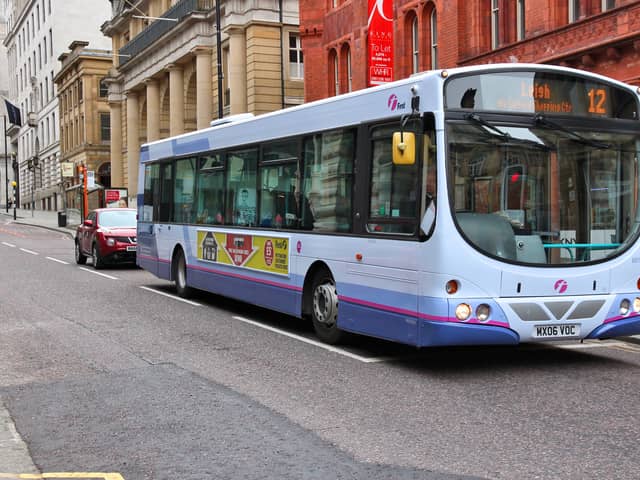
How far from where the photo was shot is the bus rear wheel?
33.7ft

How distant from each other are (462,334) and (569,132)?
232cm

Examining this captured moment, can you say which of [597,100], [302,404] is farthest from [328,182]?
[302,404]

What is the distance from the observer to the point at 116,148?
7062 cm

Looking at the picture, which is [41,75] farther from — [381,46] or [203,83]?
[381,46]

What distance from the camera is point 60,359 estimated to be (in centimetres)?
970

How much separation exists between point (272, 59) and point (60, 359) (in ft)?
119

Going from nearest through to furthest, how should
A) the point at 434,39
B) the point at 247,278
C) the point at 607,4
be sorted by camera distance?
the point at 247,278 → the point at 607,4 → the point at 434,39

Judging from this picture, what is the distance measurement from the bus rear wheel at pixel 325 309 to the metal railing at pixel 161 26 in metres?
32.5

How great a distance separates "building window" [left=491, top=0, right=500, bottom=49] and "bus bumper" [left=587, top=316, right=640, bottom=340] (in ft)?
55.5

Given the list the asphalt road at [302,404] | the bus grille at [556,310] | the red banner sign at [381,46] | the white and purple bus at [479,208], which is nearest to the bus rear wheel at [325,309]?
the white and purple bus at [479,208]

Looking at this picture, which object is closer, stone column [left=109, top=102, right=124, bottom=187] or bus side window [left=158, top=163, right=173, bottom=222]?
bus side window [left=158, top=163, right=173, bottom=222]

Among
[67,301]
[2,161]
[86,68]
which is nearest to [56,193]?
[86,68]

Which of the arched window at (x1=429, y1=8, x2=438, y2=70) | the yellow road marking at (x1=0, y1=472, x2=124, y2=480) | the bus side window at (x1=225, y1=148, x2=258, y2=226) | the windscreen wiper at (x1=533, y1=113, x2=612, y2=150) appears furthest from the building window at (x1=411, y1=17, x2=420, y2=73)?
the yellow road marking at (x1=0, y1=472, x2=124, y2=480)

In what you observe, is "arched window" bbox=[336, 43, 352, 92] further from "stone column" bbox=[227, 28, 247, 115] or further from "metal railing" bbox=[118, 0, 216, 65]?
"stone column" bbox=[227, 28, 247, 115]
